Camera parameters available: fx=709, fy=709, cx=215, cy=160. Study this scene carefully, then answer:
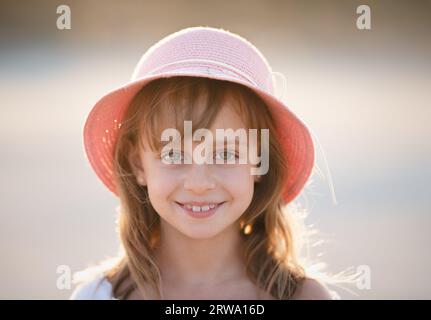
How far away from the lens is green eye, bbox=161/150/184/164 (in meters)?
1.85

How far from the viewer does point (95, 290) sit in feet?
6.59

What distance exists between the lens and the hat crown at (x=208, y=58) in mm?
1823

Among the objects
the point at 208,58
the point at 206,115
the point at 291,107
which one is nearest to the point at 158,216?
the point at 206,115

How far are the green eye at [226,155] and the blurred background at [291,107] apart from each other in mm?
1241

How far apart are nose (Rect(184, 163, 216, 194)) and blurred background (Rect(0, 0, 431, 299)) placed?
1.27m

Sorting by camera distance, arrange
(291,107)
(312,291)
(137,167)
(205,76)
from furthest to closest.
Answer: (291,107) → (137,167) → (312,291) → (205,76)

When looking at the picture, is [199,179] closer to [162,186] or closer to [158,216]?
[162,186]

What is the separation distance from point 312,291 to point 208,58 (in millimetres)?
690

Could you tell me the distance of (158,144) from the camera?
1889 mm

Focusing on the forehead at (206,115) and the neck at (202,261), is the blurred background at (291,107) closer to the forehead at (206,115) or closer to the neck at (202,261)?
the neck at (202,261)
